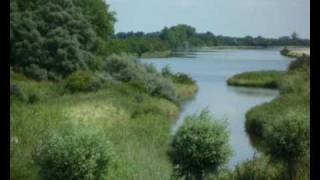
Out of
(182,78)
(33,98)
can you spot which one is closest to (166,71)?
(182,78)

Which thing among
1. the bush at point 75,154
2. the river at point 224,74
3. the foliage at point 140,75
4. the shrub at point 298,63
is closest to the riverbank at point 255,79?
the river at point 224,74

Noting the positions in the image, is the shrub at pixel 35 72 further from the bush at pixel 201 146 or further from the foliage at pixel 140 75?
the bush at pixel 201 146

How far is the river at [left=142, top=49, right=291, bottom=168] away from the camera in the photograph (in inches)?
661

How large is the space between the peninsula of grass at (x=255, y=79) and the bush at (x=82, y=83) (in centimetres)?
517

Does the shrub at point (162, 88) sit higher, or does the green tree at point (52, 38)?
the green tree at point (52, 38)

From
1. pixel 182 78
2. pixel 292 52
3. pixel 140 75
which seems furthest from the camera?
pixel 182 78

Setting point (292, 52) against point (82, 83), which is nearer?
point (292, 52)

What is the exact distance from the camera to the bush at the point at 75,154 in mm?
6785

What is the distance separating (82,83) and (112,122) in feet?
20.6

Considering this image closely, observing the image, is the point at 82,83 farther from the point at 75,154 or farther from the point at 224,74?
the point at 75,154

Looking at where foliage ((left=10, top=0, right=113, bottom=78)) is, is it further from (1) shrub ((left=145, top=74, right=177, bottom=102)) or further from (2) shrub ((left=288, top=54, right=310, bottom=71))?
(2) shrub ((left=288, top=54, right=310, bottom=71))

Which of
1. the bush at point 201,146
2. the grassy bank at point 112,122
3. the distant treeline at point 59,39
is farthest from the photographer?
the distant treeline at point 59,39

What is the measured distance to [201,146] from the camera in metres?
7.47

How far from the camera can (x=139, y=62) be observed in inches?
852
